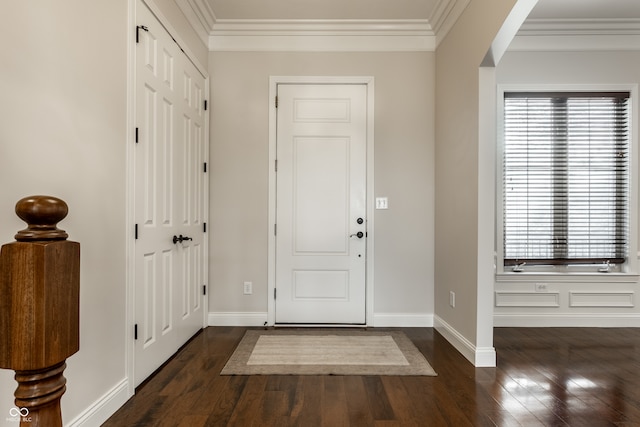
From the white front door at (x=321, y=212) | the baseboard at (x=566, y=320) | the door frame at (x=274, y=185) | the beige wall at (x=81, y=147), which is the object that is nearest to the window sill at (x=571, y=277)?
the baseboard at (x=566, y=320)

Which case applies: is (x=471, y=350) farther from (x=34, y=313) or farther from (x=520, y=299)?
(x=34, y=313)

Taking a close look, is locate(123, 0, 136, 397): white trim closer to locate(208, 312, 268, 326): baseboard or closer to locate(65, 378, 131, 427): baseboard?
locate(65, 378, 131, 427): baseboard

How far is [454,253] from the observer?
306 centimetres

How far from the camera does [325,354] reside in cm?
279

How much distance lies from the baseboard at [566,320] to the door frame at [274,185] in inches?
52.1

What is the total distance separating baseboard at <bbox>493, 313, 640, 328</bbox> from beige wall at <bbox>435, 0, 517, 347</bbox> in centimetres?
77

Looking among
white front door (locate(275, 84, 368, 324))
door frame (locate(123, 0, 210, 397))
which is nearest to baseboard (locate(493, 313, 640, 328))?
white front door (locate(275, 84, 368, 324))

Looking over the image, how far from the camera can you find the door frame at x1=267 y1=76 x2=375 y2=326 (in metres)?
3.53

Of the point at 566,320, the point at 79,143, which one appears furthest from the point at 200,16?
the point at 566,320

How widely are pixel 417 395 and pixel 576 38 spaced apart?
3659mm

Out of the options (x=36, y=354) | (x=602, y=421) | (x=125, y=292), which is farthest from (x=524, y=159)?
(x=36, y=354)

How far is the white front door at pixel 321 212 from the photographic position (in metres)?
3.54

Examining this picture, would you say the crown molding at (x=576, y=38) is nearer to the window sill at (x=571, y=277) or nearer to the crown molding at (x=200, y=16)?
the window sill at (x=571, y=277)

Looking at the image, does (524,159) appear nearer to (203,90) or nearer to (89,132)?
(203,90)
